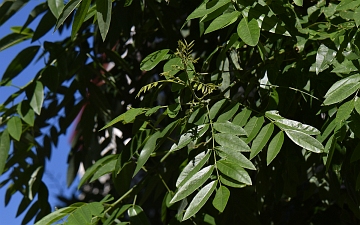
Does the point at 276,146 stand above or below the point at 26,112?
below

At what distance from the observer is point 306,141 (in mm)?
950

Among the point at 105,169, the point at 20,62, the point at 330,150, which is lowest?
the point at 330,150

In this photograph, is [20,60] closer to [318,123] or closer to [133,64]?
[133,64]

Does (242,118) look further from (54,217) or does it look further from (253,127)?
(54,217)

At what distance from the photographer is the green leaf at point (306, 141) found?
0.94 m

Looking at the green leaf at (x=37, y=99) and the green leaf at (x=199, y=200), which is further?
the green leaf at (x=37, y=99)

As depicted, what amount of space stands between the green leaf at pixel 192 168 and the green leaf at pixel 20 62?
2.44ft

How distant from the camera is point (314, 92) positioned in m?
1.23

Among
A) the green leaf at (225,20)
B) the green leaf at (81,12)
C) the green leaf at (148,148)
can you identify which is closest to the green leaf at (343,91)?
the green leaf at (225,20)

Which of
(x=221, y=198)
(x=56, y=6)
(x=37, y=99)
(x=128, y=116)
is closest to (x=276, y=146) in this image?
(x=221, y=198)

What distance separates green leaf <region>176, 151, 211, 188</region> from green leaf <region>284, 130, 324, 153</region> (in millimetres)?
144

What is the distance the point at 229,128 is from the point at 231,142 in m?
0.03

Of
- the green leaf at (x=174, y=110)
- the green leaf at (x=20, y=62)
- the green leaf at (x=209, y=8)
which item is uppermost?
the green leaf at (x=20, y=62)

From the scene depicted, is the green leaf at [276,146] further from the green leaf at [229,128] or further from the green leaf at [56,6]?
the green leaf at [56,6]
